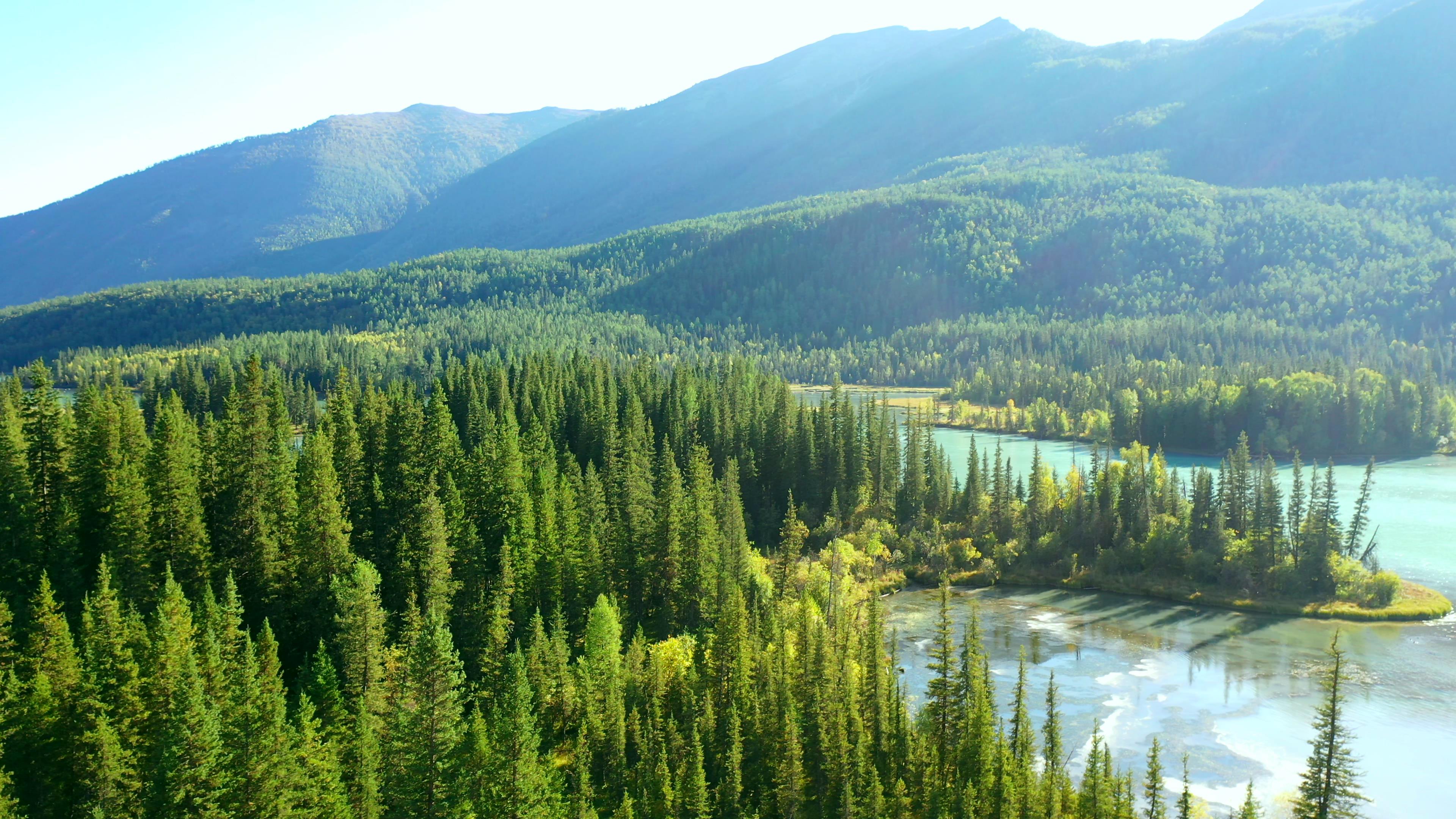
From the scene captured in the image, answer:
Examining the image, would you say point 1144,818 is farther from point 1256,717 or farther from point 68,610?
point 68,610

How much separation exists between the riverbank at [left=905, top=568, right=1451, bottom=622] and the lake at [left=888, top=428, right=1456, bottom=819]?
4.58 ft

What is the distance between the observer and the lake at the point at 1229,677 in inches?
2608

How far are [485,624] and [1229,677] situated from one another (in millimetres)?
57963

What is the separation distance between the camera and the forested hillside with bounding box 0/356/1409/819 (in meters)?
49.6

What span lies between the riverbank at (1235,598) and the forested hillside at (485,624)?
106 cm

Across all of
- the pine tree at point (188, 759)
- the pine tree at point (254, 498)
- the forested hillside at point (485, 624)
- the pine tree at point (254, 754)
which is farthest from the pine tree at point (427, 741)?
the pine tree at point (254, 498)

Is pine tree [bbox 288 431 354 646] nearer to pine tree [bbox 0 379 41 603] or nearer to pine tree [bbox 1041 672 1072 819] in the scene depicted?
pine tree [bbox 0 379 41 603]

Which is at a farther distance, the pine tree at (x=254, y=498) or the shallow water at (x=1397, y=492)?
the shallow water at (x=1397, y=492)

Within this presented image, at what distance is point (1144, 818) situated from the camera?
58594mm

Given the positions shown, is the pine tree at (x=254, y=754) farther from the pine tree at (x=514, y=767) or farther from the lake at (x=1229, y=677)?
the lake at (x=1229, y=677)

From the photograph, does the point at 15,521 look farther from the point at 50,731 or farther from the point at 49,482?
the point at 50,731

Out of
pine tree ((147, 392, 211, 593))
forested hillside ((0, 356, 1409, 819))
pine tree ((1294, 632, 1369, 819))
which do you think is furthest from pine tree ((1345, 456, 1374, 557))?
pine tree ((147, 392, 211, 593))

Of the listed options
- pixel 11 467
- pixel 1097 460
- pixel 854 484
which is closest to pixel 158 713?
pixel 11 467

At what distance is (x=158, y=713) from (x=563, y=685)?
21568mm
